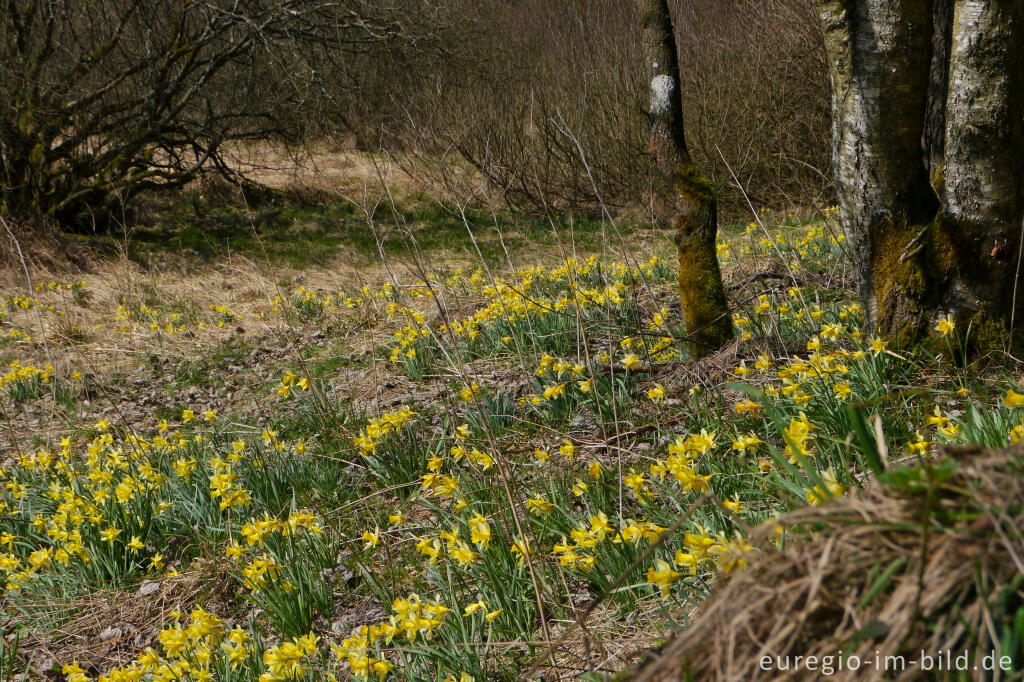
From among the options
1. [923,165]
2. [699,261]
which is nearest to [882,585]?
[923,165]

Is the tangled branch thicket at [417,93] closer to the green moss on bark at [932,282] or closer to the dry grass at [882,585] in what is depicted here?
the green moss on bark at [932,282]

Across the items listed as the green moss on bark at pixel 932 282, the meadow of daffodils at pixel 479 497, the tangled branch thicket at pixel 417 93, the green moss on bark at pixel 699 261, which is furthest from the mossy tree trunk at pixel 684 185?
the tangled branch thicket at pixel 417 93

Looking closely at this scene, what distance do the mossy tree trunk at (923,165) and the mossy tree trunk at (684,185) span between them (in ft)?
2.31

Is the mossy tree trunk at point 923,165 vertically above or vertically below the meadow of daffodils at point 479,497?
above

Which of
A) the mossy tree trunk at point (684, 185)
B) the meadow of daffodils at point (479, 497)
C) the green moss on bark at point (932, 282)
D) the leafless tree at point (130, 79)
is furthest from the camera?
the leafless tree at point (130, 79)

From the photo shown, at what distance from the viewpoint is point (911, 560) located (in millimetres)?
919

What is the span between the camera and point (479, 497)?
2.79m

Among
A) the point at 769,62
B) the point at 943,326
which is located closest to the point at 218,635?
the point at 943,326

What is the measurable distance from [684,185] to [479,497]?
195 cm

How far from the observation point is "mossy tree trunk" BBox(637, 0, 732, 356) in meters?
3.66

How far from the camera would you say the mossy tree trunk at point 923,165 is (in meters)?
2.67

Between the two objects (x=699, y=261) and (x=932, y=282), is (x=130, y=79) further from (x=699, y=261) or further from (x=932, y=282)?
(x=932, y=282)

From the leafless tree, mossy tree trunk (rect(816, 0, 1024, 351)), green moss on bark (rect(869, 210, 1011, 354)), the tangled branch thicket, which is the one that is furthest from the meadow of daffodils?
the leafless tree

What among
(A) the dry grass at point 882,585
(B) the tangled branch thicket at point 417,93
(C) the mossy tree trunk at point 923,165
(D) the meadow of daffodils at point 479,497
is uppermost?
(B) the tangled branch thicket at point 417,93
